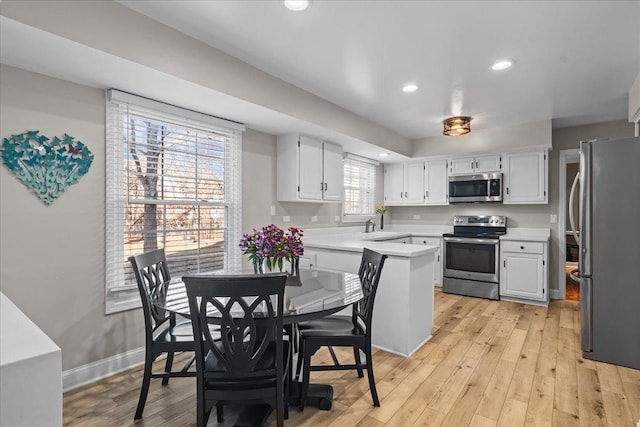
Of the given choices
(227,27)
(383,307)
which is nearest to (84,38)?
(227,27)

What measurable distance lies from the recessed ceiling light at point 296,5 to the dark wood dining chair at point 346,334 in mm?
1601

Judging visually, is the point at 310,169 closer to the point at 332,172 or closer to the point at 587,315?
the point at 332,172

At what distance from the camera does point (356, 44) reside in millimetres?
2436

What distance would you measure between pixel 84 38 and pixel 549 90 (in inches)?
153

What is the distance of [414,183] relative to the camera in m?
5.79

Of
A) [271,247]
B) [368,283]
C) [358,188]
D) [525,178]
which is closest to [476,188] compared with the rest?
[525,178]

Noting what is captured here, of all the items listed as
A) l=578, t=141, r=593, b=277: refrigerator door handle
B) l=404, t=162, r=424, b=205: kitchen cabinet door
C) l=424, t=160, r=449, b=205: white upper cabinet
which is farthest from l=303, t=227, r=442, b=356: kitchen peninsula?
l=404, t=162, r=424, b=205: kitchen cabinet door

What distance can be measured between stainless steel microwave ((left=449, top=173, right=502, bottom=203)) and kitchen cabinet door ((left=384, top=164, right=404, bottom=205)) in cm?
88

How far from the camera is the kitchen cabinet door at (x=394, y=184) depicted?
19.5 feet

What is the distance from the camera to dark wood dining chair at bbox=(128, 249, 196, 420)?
1.94 m

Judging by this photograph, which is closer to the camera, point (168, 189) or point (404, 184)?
point (168, 189)

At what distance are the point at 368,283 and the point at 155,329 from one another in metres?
1.43

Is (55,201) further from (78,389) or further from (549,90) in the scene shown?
(549,90)

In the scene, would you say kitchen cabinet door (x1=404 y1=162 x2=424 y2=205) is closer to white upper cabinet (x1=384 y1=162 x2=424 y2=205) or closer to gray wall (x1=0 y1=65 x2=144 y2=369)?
white upper cabinet (x1=384 y1=162 x2=424 y2=205)
